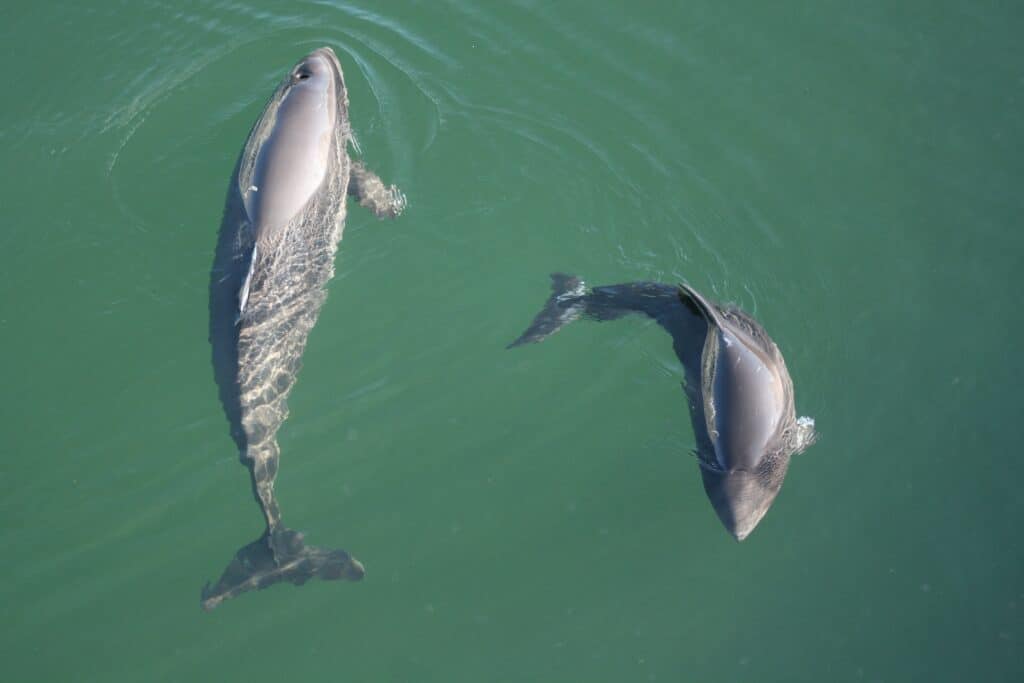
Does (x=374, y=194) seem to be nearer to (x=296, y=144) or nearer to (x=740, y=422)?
(x=296, y=144)

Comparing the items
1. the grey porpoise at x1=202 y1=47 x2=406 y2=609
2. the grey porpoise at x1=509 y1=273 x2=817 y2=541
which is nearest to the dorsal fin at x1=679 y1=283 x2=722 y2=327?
the grey porpoise at x1=509 y1=273 x2=817 y2=541

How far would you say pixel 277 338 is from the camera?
782 cm

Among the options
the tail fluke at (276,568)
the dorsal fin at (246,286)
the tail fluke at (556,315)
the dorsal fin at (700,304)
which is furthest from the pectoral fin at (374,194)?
the tail fluke at (276,568)

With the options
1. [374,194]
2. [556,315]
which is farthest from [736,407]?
[374,194]

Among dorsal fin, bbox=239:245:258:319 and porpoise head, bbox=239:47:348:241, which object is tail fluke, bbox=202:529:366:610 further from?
porpoise head, bbox=239:47:348:241

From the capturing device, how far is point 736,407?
A: 6957mm

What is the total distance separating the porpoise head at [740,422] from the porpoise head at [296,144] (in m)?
3.44

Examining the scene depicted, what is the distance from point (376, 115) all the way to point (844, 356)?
17.1 feet

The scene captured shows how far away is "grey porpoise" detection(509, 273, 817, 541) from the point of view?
698cm

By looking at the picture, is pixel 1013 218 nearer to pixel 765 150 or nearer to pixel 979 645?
pixel 765 150

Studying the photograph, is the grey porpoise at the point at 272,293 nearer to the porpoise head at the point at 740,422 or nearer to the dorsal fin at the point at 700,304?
the porpoise head at the point at 740,422

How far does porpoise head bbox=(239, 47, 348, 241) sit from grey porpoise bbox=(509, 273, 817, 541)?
336 cm

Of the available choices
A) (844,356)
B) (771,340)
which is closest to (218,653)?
(771,340)

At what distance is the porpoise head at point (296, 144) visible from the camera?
7.86 metres
